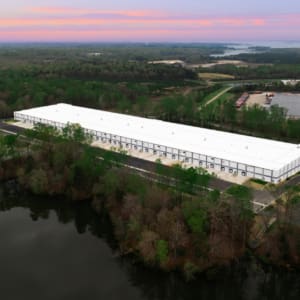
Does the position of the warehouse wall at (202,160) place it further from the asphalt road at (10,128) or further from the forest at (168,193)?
the asphalt road at (10,128)

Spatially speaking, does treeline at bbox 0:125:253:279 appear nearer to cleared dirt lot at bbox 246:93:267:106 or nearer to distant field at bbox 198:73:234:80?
cleared dirt lot at bbox 246:93:267:106

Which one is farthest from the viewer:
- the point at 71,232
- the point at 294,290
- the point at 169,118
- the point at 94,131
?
the point at 169,118

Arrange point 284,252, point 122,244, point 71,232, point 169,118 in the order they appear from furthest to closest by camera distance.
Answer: point 169,118 → point 71,232 → point 122,244 → point 284,252

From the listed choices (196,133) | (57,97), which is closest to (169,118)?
(196,133)

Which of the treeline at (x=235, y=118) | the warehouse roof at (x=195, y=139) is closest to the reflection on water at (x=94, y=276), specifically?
the warehouse roof at (x=195, y=139)

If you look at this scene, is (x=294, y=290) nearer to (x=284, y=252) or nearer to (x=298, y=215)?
(x=284, y=252)

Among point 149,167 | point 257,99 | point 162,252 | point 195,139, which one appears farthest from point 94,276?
point 257,99

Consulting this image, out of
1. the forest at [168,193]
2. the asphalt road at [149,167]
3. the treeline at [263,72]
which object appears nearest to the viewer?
the forest at [168,193]

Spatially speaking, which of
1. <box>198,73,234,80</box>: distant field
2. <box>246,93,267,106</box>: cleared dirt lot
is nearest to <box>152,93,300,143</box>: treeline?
<box>246,93,267,106</box>: cleared dirt lot
